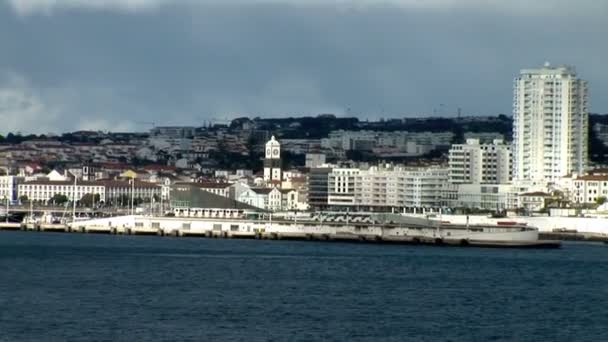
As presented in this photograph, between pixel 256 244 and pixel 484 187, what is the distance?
4588 centimetres

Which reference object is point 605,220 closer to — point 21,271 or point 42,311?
point 21,271

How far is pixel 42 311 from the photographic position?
43.8 meters

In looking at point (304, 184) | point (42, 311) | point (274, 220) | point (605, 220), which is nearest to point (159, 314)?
point (42, 311)

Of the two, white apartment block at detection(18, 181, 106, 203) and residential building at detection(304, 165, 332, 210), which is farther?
white apartment block at detection(18, 181, 106, 203)

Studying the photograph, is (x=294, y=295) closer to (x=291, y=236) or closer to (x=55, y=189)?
(x=291, y=236)

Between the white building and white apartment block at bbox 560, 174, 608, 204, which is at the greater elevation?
the white building

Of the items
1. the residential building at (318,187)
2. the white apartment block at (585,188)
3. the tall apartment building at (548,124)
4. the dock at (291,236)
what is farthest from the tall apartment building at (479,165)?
the dock at (291,236)

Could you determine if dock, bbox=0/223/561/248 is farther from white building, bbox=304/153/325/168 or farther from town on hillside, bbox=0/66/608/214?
white building, bbox=304/153/325/168

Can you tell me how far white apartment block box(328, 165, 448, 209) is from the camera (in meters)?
130

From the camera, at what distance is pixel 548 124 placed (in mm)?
124750

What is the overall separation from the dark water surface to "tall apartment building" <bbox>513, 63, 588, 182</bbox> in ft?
167

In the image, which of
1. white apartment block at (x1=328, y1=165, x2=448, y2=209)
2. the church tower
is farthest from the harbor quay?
the church tower

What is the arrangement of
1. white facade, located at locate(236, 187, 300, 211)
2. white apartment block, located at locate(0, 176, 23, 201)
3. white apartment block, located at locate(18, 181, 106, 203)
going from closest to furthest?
white facade, located at locate(236, 187, 300, 211)
white apartment block, located at locate(18, 181, 106, 203)
white apartment block, located at locate(0, 176, 23, 201)

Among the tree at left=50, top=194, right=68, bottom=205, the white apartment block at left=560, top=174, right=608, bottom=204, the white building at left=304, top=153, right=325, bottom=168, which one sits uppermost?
the white building at left=304, top=153, right=325, bottom=168
